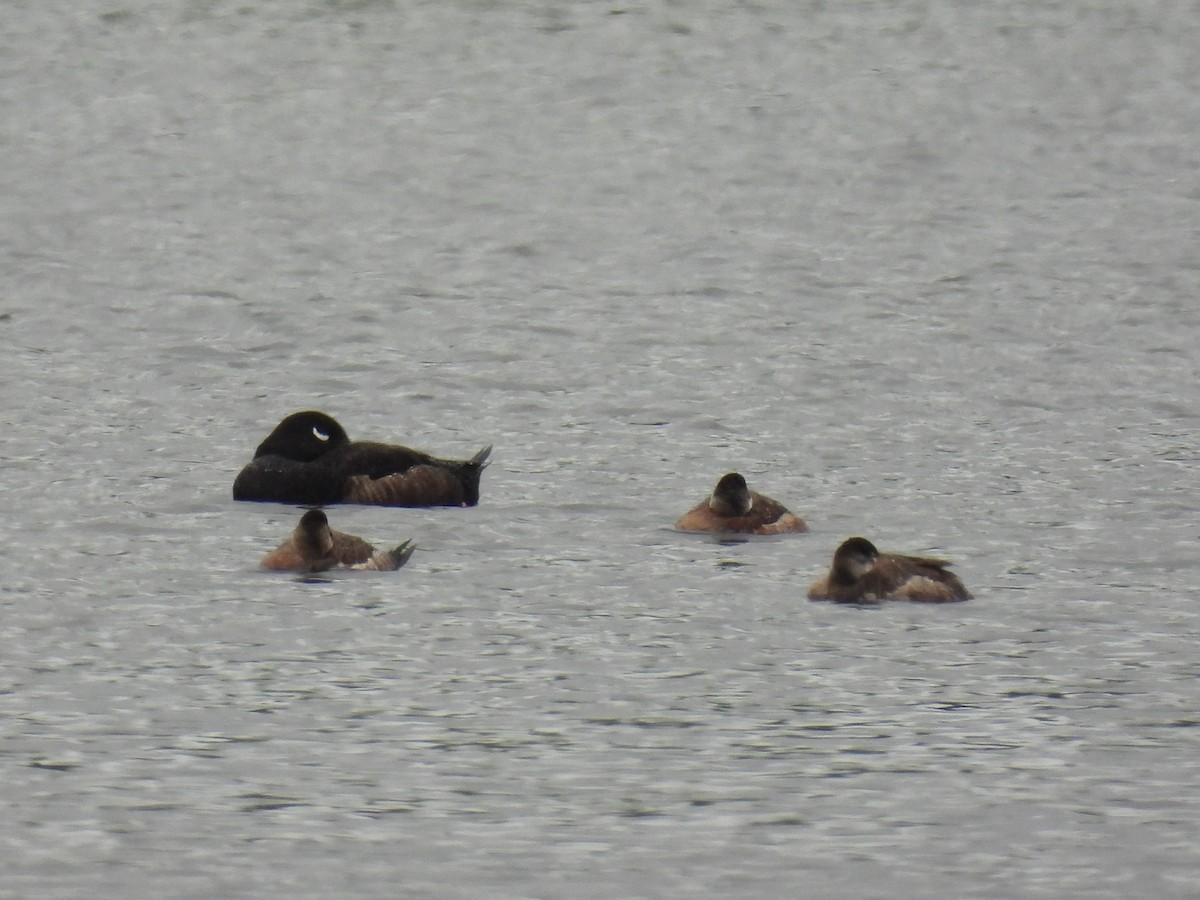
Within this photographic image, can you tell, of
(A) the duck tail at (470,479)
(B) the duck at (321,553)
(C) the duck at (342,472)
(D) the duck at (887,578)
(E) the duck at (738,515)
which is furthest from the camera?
(C) the duck at (342,472)

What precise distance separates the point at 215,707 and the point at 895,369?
1080cm

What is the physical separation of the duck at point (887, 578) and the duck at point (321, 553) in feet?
8.80

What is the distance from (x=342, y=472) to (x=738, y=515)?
126 inches

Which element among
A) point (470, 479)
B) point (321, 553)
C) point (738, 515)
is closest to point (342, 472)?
point (470, 479)

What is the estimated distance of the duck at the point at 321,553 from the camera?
14250mm

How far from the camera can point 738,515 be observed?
15.5 m

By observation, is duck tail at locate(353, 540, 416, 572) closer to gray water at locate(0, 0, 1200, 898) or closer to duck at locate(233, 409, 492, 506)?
gray water at locate(0, 0, 1200, 898)

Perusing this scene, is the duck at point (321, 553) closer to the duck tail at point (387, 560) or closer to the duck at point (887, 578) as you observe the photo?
the duck tail at point (387, 560)

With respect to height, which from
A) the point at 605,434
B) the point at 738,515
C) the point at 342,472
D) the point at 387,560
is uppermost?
the point at 605,434

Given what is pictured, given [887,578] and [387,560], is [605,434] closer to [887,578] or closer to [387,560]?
[387,560]

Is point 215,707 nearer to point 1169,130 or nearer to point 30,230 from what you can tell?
point 30,230

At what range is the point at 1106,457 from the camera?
58.0ft

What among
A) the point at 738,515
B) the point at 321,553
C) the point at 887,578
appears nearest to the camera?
the point at 887,578

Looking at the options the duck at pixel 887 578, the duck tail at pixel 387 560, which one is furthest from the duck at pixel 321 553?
the duck at pixel 887 578
